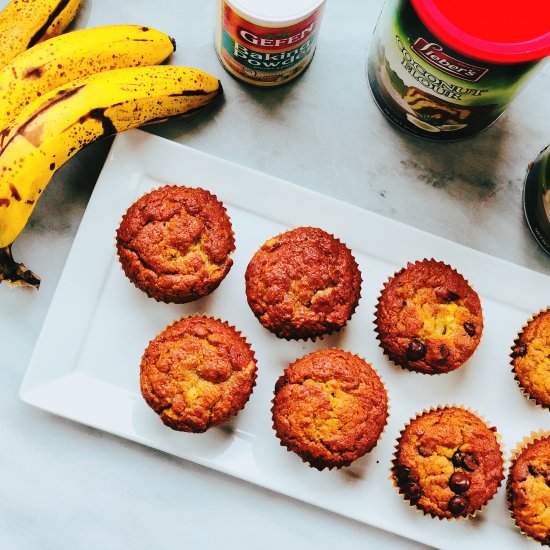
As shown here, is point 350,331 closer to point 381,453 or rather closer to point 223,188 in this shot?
point 381,453

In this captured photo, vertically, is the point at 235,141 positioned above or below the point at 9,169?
below

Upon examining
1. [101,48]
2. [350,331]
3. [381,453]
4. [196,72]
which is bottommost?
[381,453]

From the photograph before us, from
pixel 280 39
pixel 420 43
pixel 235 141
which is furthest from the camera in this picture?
pixel 235 141

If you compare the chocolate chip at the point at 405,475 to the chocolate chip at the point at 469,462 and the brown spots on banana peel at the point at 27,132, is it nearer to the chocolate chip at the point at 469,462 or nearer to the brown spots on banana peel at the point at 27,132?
the chocolate chip at the point at 469,462

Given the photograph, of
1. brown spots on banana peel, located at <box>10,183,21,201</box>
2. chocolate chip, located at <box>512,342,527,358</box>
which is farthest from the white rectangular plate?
brown spots on banana peel, located at <box>10,183,21,201</box>

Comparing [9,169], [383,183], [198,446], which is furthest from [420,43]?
[198,446]

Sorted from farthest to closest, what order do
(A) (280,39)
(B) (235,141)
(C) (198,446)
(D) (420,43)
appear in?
(B) (235,141)
(C) (198,446)
(A) (280,39)
(D) (420,43)

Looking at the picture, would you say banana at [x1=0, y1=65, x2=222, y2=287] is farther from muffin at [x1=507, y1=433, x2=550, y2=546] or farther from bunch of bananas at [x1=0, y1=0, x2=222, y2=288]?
muffin at [x1=507, y1=433, x2=550, y2=546]
